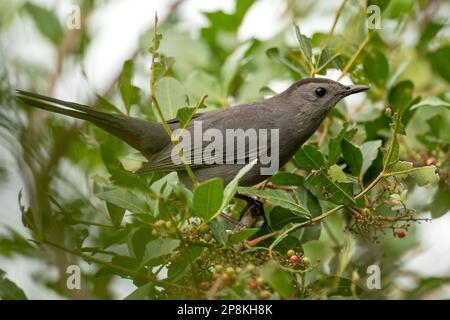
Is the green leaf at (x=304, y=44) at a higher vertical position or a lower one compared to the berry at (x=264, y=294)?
higher

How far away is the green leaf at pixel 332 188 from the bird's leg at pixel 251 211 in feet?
3.33

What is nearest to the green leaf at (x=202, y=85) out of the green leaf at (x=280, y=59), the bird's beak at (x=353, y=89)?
the green leaf at (x=280, y=59)

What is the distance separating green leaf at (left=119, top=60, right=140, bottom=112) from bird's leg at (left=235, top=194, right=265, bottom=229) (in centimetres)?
100

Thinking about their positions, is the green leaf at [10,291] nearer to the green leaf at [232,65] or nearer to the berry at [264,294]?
the berry at [264,294]

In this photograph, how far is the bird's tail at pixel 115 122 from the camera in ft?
15.0

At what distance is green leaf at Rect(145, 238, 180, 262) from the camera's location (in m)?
3.24

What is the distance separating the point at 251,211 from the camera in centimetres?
491

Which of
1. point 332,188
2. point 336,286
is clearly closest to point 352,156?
point 332,188

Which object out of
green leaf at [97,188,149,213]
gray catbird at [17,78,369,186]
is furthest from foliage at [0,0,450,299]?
gray catbird at [17,78,369,186]

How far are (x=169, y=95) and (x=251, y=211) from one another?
1.06 meters

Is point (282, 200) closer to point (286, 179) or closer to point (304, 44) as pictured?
point (286, 179)

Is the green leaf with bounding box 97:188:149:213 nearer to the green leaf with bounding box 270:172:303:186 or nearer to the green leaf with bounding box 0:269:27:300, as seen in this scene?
the green leaf with bounding box 0:269:27:300
